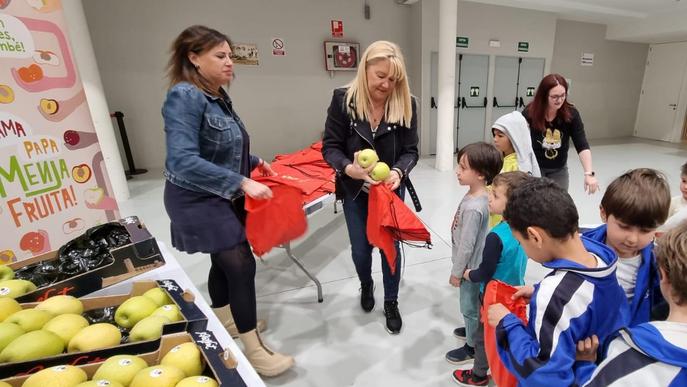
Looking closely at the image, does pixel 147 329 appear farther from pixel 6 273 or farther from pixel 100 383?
pixel 6 273

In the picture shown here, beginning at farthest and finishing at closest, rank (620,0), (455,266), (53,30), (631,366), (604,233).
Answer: (620,0), (53,30), (455,266), (604,233), (631,366)

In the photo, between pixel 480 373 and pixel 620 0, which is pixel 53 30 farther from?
pixel 620 0

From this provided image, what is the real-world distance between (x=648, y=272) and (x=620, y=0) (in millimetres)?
7290

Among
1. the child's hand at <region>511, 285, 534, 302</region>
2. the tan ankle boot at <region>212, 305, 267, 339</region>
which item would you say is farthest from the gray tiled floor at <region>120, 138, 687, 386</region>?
the child's hand at <region>511, 285, 534, 302</region>

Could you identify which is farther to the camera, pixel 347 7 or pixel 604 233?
pixel 347 7

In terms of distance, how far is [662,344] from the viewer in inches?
24.4

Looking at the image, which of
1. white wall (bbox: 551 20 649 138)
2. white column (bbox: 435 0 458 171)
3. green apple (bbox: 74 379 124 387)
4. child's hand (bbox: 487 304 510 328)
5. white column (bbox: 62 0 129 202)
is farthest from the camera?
white wall (bbox: 551 20 649 138)

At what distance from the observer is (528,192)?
2.98ft

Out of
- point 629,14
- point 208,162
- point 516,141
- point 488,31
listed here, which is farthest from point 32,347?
point 629,14

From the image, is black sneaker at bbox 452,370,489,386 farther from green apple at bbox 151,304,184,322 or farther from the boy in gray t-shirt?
green apple at bbox 151,304,184,322

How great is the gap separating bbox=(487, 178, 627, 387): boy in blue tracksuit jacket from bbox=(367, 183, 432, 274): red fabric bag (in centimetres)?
61

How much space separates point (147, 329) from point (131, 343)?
6 cm

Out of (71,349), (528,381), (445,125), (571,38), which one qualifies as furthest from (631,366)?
(571,38)

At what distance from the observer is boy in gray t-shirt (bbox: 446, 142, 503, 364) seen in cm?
145
